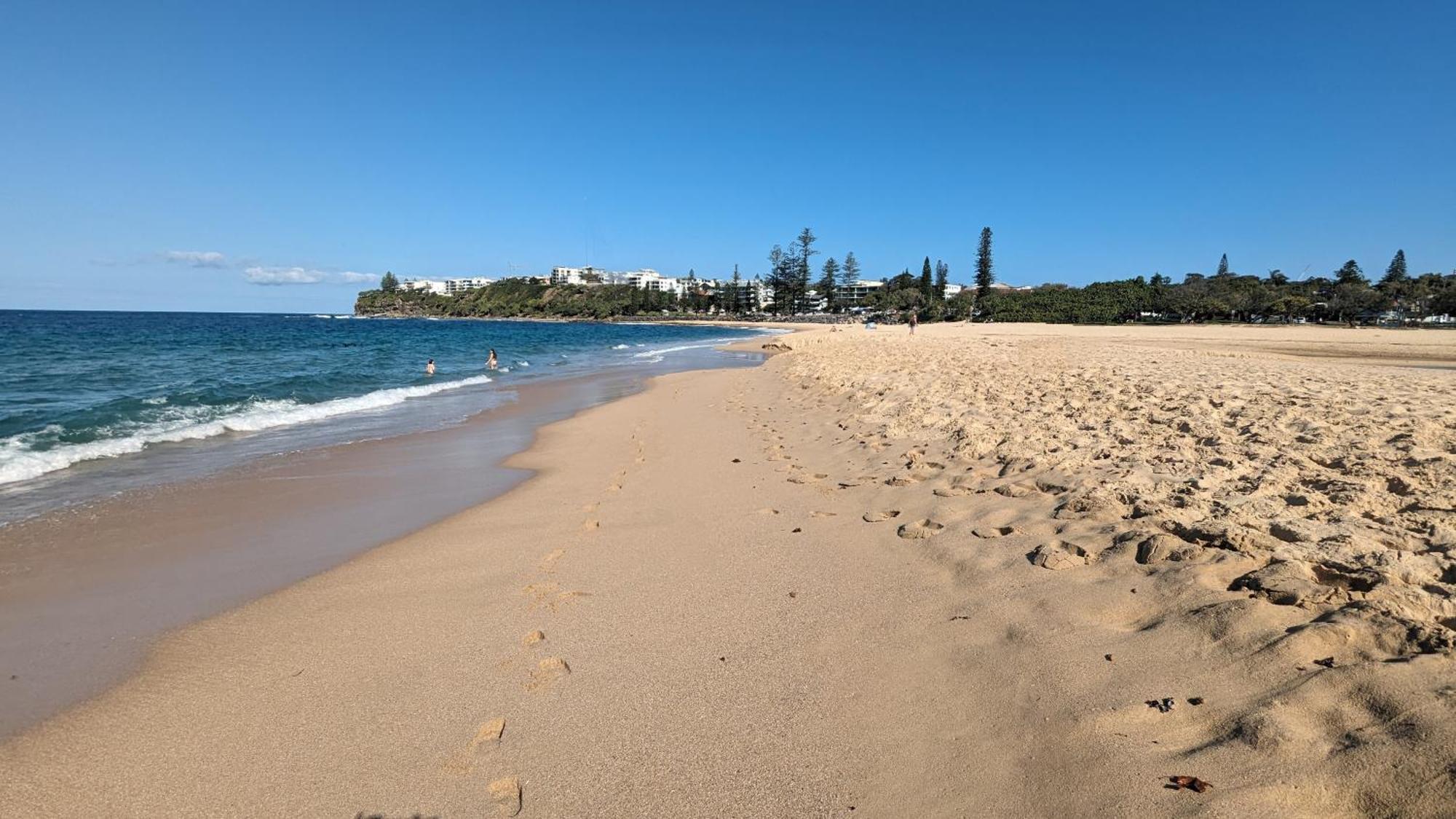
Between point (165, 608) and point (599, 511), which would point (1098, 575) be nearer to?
point (599, 511)

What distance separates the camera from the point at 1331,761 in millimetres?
1999

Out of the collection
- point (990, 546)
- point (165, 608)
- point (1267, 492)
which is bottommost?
point (165, 608)

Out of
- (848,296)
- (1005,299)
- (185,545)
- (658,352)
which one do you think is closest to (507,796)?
(185,545)

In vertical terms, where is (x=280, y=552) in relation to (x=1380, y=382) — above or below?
below

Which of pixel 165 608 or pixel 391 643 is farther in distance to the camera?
pixel 165 608

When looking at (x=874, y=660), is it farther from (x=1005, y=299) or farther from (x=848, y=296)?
(x=848, y=296)

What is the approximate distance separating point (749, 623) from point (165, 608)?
392 cm

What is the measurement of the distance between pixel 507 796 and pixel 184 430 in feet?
38.3

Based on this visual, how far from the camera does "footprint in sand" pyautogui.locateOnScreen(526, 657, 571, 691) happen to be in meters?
3.12

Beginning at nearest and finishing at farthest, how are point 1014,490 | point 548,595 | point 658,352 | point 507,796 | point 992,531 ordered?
point 507,796 < point 548,595 < point 992,531 < point 1014,490 < point 658,352

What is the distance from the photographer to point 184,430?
10.7 meters

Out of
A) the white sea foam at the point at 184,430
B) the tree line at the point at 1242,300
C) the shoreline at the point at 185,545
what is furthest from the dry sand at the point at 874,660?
the tree line at the point at 1242,300

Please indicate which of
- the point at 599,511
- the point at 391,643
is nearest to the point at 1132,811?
the point at 391,643

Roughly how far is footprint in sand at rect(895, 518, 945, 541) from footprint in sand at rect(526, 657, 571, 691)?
2.53 meters
